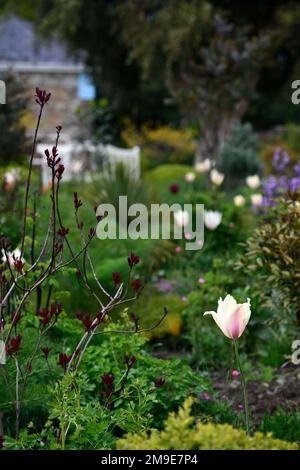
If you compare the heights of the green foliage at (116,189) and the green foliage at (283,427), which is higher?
the green foliage at (116,189)

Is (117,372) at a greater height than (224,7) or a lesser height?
lesser

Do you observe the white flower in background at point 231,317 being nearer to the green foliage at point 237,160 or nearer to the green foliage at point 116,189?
the green foliage at point 116,189

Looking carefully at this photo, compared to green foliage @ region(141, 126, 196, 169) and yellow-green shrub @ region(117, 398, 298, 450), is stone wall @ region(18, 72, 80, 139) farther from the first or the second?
yellow-green shrub @ region(117, 398, 298, 450)

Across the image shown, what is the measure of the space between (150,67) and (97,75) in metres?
3.91

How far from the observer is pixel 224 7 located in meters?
19.0

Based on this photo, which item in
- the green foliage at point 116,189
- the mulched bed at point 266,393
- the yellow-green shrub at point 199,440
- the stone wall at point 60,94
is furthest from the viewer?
the stone wall at point 60,94

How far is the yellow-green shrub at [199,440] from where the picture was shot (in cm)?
214

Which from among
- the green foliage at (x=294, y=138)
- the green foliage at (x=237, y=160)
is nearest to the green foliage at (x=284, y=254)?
the green foliage at (x=237, y=160)

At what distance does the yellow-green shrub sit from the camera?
84.4 inches

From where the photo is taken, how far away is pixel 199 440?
2135 millimetres

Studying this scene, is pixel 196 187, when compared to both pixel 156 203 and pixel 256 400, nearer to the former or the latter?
pixel 156 203

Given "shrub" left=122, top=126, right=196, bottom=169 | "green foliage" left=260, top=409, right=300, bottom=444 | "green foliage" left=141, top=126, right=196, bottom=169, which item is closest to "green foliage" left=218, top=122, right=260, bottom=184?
"green foliage" left=141, top=126, right=196, bottom=169
